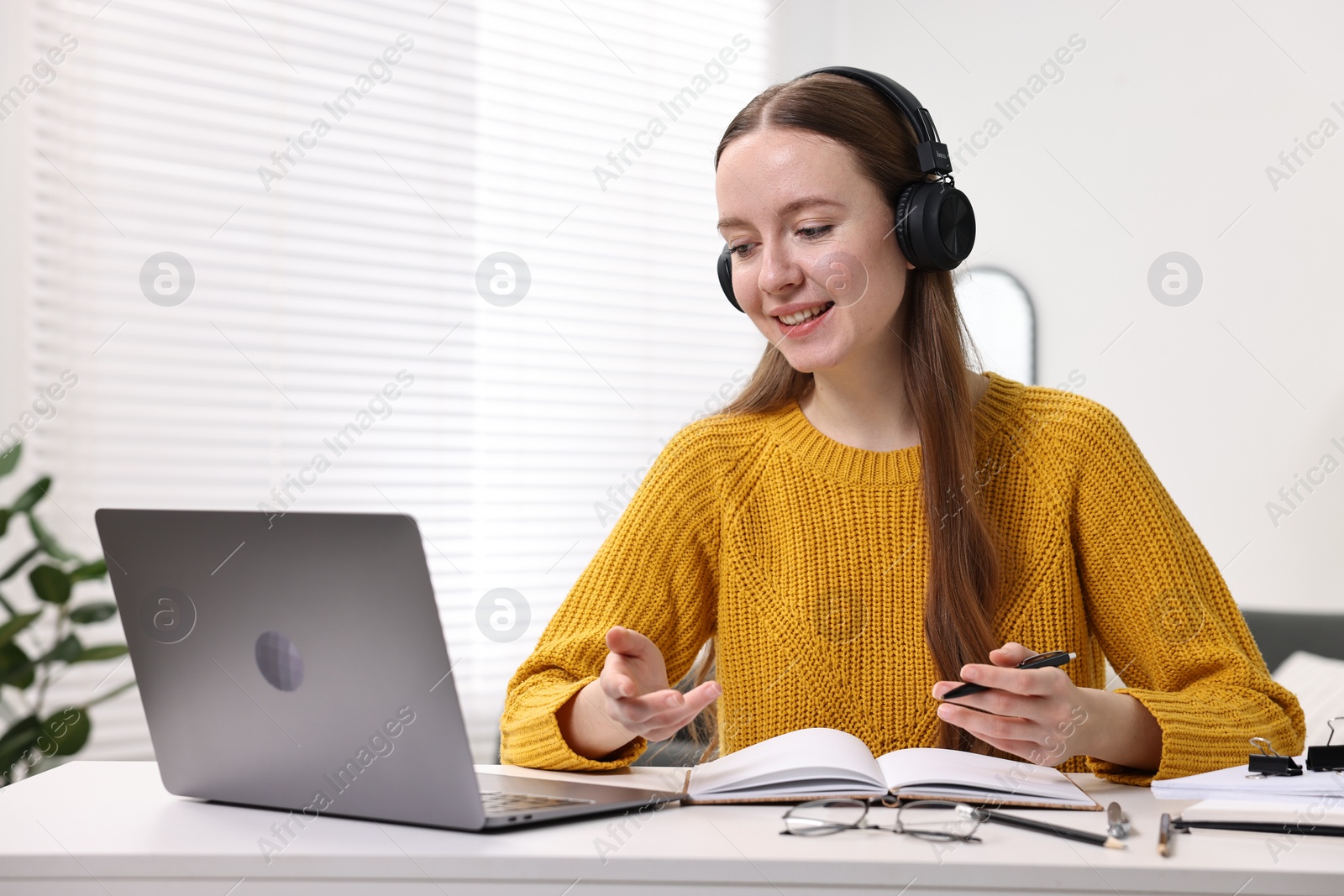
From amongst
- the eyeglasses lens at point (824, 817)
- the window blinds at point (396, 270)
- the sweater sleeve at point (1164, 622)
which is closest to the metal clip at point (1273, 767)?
the sweater sleeve at point (1164, 622)

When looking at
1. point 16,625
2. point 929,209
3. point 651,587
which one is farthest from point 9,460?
point 929,209

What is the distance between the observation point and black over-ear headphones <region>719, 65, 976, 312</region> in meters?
1.25

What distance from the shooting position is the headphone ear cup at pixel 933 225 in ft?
4.09

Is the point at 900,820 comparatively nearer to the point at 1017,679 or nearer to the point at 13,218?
the point at 1017,679

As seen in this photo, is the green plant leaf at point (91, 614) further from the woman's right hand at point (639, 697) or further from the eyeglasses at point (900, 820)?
the eyeglasses at point (900, 820)

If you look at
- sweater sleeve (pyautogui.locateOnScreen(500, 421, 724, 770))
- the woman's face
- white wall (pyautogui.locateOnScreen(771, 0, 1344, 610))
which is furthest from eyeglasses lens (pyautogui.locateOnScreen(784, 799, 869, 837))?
white wall (pyautogui.locateOnScreen(771, 0, 1344, 610))

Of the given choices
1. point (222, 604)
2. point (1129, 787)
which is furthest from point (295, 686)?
point (1129, 787)

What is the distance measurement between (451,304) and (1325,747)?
89.1 inches

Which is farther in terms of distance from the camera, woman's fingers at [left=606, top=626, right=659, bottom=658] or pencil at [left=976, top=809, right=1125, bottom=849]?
woman's fingers at [left=606, top=626, right=659, bottom=658]

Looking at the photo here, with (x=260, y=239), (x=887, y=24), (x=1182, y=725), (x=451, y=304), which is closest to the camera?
(x=1182, y=725)

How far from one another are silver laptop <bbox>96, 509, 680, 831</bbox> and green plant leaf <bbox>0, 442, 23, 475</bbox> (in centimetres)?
119

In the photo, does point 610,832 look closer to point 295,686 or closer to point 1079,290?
point 295,686

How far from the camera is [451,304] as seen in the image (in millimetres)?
2797

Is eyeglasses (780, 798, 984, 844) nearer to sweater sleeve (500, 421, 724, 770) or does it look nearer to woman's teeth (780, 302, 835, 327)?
sweater sleeve (500, 421, 724, 770)
